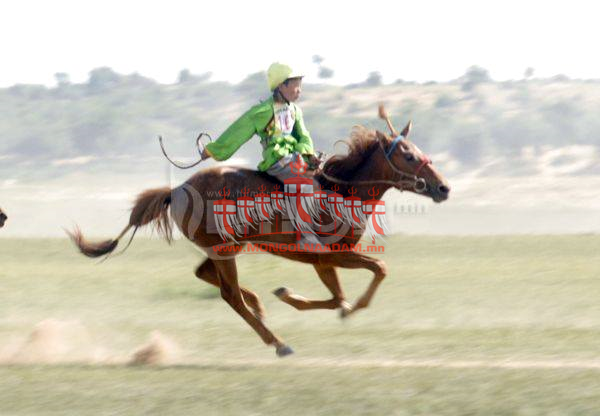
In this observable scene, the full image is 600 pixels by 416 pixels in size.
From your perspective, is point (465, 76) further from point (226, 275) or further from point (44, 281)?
point (226, 275)

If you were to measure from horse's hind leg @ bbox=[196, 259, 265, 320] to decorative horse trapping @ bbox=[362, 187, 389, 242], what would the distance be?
1338 mm

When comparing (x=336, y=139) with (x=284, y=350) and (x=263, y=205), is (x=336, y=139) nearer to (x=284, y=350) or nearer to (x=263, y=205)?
(x=263, y=205)

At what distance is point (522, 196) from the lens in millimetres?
48312

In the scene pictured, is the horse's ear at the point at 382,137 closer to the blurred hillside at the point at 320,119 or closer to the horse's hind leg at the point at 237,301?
the horse's hind leg at the point at 237,301

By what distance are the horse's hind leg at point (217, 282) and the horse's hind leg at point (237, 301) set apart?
0.90 feet

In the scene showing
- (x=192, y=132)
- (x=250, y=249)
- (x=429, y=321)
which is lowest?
(x=429, y=321)

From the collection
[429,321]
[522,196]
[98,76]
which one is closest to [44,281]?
[429,321]

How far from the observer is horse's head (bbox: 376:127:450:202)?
12.2m

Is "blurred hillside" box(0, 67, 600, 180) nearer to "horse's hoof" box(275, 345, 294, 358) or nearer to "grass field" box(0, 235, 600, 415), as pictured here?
"grass field" box(0, 235, 600, 415)

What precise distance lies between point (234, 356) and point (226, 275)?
95 centimetres

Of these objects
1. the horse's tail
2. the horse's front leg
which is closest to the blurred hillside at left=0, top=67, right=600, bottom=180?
the horse's tail

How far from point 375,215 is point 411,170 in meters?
0.90

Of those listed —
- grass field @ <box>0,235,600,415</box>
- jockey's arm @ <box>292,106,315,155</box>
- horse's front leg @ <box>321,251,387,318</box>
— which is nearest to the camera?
grass field @ <box>0,235,600,415</box>

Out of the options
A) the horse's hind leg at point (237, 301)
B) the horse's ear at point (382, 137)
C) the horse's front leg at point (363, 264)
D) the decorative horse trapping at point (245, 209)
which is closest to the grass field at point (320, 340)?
the horse's hind leg at point (237, 301)
